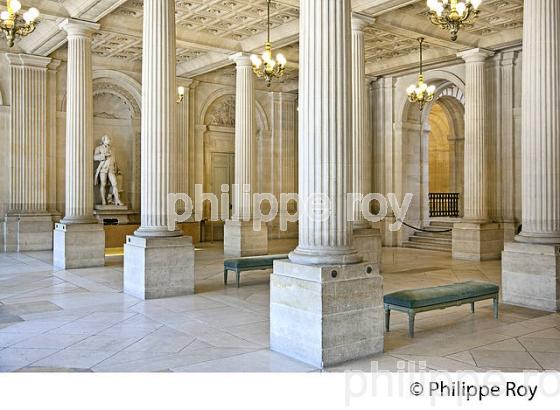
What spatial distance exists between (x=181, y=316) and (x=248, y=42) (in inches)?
441

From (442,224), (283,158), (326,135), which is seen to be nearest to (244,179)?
(283,158)

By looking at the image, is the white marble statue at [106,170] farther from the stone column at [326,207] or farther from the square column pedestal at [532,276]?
the stone column at [326,207]

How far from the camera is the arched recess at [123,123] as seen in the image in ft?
67.5

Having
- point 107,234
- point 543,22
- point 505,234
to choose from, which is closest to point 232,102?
point 107,234

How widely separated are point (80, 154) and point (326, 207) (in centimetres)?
963

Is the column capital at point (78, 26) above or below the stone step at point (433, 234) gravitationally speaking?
above

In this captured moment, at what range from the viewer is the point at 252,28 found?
16.2 metres

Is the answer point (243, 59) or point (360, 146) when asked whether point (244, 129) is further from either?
point (360, 146)

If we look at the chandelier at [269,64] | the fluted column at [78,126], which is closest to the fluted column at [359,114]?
the chandelier at [269,64]

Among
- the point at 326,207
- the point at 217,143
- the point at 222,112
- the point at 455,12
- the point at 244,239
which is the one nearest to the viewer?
the point at 326,207

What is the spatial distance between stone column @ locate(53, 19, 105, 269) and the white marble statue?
223 inches

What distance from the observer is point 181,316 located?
8.38 metres

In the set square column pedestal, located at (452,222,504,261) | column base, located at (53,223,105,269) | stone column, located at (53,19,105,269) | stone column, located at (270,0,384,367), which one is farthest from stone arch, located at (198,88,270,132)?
stone column, located at (270,0,384,367)

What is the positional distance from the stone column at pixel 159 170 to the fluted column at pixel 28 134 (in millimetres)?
9355
